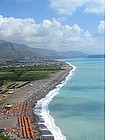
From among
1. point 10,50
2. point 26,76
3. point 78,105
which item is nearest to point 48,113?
point 78,105

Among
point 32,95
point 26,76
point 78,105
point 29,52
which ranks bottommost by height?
point 78,105

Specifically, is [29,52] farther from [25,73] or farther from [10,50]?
[25,73]

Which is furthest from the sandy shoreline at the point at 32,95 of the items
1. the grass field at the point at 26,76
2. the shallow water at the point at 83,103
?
the shallow water at the point at 83,103

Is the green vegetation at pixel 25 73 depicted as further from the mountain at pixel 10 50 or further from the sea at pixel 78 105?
the sea at pixel 78 105

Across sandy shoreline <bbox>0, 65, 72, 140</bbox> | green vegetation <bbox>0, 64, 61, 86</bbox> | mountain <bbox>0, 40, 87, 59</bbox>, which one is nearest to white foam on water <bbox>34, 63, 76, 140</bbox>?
sandy shoreline <bbox>0, 65, 72, 140</bbox>

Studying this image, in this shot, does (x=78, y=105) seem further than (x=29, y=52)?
Yes
